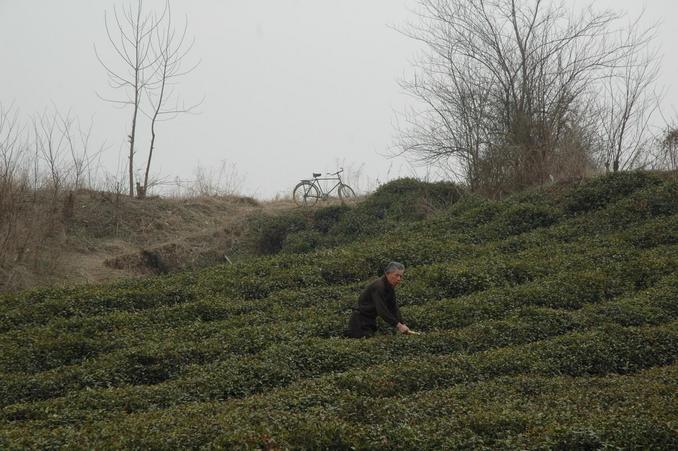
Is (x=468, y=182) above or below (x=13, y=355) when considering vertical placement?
above

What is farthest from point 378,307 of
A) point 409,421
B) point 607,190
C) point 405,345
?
point 607,190

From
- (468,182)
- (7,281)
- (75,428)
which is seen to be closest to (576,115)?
(468,182)

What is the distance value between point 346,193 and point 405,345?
16.1m

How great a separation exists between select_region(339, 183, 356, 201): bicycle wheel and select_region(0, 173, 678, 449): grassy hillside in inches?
236

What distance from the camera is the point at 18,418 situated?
10.2 m

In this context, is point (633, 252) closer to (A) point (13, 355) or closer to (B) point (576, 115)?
(B) point (576, 115)

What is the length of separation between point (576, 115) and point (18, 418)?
69.0ft

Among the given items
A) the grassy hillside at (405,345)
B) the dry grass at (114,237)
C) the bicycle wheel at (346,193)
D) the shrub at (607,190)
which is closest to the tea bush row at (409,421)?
the grassy hillside at (405,345)

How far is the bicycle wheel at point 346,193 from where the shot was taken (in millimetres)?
28011

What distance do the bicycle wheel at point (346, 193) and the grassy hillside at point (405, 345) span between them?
5982mm

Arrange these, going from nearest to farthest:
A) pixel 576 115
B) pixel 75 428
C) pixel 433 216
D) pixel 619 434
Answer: pixel 619 434, pixel 75 428, pixel 433 216, pixel 576 115

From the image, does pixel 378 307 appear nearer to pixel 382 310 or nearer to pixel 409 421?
pixel 382 310

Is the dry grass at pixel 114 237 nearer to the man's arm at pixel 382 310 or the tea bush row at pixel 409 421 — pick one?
the man's arm at pixel 382 310

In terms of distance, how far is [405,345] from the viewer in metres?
12.7
